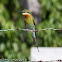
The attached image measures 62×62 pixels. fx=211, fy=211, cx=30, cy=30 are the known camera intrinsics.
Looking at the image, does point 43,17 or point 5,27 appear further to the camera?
point 43,17

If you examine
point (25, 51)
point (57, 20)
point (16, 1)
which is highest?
point (16, 1)

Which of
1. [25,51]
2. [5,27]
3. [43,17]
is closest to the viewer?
[5,27]

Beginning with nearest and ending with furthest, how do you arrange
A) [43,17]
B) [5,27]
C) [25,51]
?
[5,27] → [25,51] → [43,17]

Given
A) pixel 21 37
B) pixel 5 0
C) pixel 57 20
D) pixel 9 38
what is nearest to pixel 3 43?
pixel 9 38

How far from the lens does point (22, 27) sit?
7.94ft

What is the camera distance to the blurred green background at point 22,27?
2.35 meters

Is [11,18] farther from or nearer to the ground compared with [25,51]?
farther from the ground

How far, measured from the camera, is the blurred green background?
2.35m

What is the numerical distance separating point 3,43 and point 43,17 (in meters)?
0.59

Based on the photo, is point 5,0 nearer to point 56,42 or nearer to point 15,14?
point 15,14

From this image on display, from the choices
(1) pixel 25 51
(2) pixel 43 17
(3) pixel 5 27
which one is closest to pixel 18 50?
(1) pixel 25 51

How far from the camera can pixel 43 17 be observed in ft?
8.50

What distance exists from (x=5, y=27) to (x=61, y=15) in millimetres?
719

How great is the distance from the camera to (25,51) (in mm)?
2432
